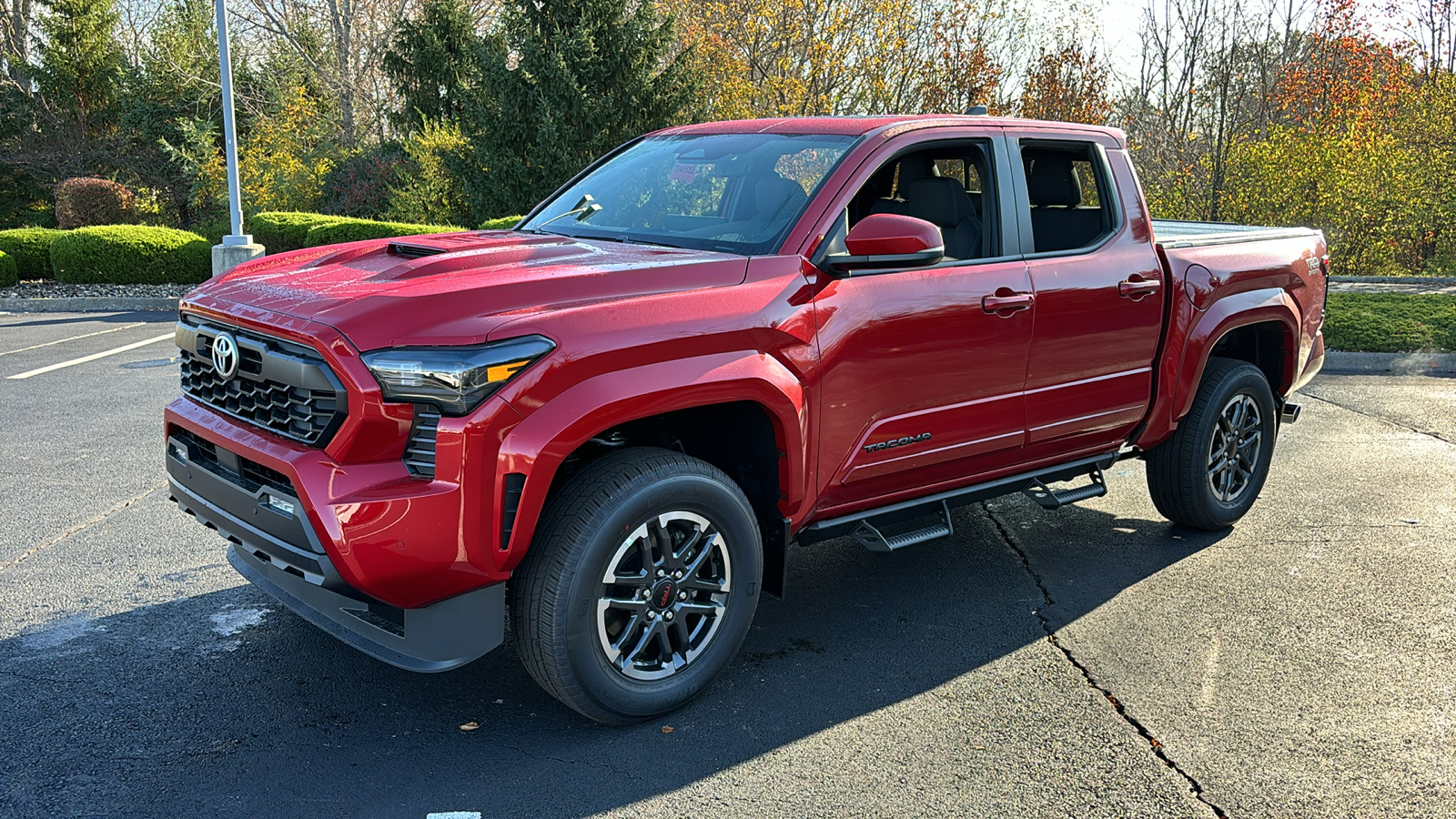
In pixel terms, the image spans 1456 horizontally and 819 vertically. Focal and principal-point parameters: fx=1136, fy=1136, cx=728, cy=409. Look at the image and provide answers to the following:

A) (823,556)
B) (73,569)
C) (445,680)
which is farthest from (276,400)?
(823,556)

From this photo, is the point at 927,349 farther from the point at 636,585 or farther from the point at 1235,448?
the point at 1235,448

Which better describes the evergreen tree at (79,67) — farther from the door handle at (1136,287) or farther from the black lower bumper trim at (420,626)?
the door handle at (1136,287)

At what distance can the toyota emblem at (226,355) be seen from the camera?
11.7ft

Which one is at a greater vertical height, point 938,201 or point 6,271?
point 938,201

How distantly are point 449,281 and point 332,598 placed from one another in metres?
1.01

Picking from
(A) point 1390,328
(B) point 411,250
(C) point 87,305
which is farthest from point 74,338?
(A) point 1390,328

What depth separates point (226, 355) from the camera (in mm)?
3621

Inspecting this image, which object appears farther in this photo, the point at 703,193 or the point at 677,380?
the point at 703,193

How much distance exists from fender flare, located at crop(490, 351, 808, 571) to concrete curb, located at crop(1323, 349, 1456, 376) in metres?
9.15

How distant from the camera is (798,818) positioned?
3.22 meters

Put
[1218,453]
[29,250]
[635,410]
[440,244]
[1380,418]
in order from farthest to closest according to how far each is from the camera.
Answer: [29,250] → [1380,418] → [1218,453] → [440,244] → [635,410]

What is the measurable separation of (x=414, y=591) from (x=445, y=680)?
0.97 metres

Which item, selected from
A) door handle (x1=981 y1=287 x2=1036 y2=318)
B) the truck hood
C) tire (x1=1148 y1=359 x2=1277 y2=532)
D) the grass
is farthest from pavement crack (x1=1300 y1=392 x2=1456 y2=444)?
the truck hood

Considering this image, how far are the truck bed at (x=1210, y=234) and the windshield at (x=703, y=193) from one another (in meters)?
1.93
